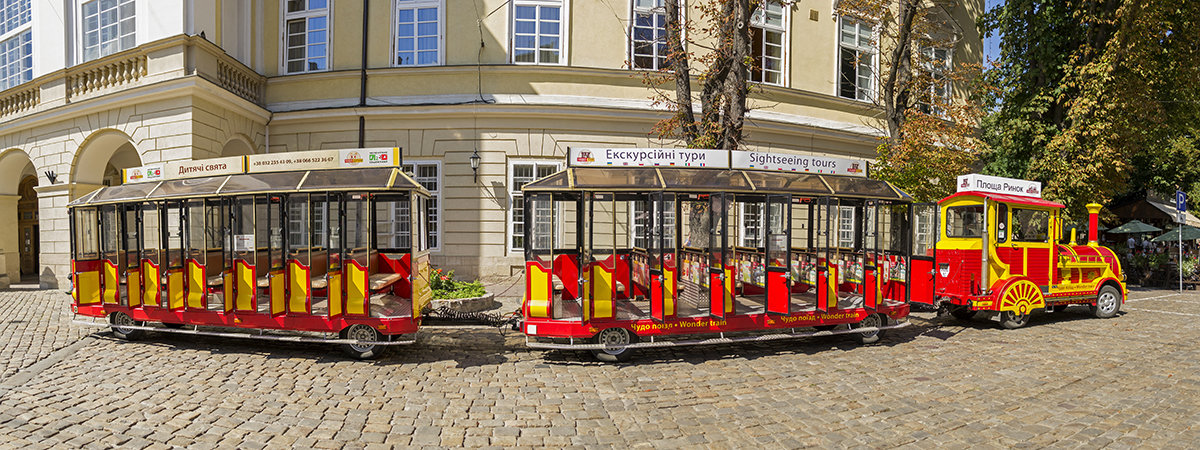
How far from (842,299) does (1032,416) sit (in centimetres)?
334

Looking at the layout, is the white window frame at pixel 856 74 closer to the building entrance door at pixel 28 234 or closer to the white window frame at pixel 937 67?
the white window frame at pixel 937 67

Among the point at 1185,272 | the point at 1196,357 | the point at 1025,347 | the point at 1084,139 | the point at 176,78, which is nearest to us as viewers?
the point at 1196,357

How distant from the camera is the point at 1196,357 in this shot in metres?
7.33

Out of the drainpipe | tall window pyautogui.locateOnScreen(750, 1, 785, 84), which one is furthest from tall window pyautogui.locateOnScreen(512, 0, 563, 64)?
tall window pyautogui.locateOnScreen(750, 1, 785, 84)

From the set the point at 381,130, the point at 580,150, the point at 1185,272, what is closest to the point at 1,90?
the point at 381,130

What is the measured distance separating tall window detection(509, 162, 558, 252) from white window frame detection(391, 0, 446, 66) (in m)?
3.60

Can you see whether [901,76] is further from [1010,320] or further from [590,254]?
[590,254]

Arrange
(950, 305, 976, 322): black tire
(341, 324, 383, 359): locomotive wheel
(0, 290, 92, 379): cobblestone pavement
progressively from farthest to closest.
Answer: (950, 305, 976, 322): black tire → (0, 290, 92, 379): cobblestone pavement → (341, 324, 383, 359): locomotive wheel

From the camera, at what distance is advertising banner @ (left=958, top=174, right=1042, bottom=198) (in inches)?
346

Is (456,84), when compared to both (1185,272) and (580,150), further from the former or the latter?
(1185,272)

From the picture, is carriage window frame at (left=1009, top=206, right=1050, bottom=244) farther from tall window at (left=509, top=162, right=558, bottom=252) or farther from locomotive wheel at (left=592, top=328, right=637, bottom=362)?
tall window at (left=509, top=162, right=558, bottom=252)

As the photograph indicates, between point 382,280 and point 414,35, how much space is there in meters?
9.38

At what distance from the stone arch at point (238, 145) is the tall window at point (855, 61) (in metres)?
17.1

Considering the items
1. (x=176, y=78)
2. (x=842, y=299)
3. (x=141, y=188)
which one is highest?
(x=176, y=78)
